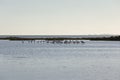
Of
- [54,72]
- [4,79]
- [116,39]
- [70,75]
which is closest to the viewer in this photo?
[4,79]

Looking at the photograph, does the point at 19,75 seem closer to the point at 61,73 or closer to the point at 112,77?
the point at 61,73

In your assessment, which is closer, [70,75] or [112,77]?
[112,77]

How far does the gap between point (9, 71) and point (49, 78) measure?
4.55 meters

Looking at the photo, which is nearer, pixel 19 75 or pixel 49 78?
pixel 49 78

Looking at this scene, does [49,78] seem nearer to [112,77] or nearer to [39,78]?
[39,78]

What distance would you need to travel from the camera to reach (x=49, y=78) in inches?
920

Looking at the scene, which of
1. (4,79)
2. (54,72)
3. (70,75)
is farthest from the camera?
(54,72)

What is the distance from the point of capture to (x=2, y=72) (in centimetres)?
2609

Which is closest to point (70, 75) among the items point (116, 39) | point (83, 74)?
point (83, 74)

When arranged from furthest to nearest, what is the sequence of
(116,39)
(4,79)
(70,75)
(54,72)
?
(116,39)
(54,72)
(70,75)
(4,79)

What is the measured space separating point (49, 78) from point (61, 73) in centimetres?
249

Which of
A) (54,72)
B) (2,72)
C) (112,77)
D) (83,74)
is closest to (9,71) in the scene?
(2,72)

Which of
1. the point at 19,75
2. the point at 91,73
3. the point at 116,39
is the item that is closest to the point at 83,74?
the point at 91,73

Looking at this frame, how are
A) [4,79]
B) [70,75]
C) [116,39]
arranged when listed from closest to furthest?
1. [4,79]
2. [70,75]
3. [116,39]
